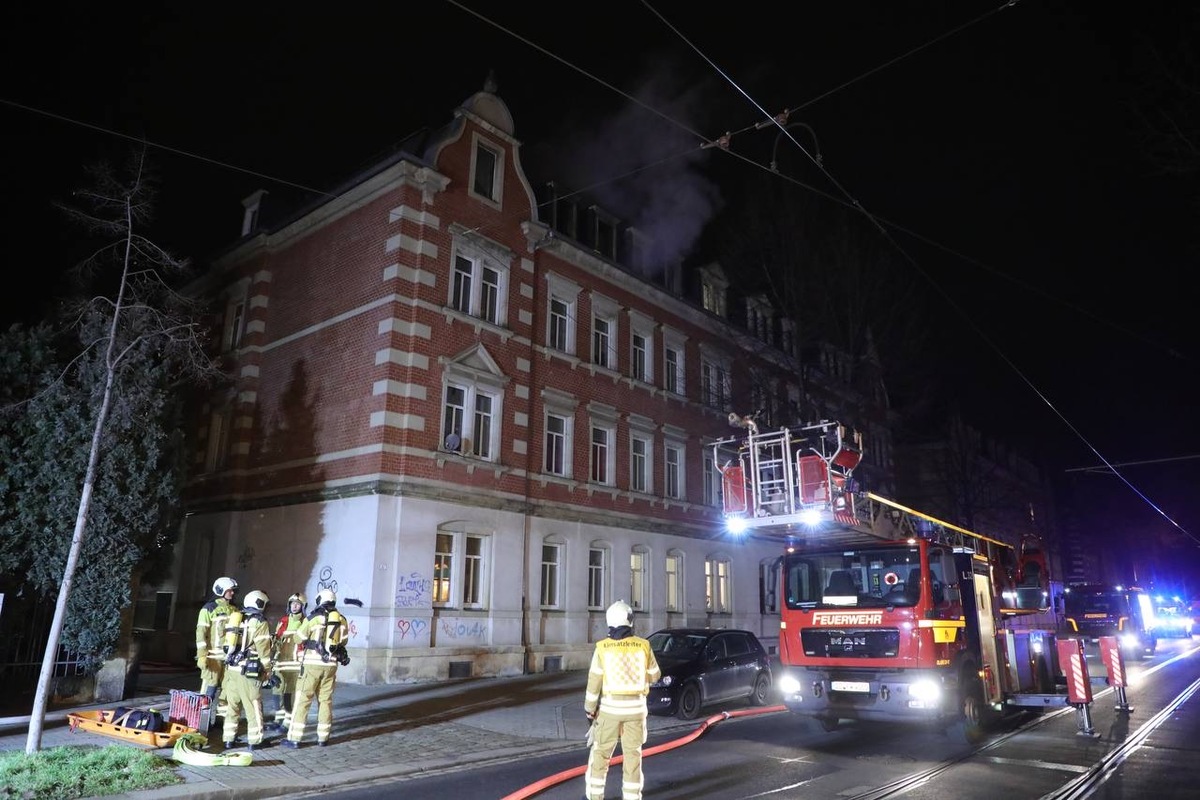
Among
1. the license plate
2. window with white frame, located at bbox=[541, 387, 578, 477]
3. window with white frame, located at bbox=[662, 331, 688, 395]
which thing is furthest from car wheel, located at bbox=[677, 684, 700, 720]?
window with white frame, located at bbox=[662, 331, 688, 395]

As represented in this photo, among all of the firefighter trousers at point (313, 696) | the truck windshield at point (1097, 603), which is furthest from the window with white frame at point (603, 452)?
the truck windshield at point (1097, 603)

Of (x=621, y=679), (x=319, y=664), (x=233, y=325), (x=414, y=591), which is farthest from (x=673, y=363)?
(x=621, y=679)

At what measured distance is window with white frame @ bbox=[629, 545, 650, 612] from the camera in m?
22.8

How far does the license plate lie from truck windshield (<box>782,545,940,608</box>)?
40.1 inches

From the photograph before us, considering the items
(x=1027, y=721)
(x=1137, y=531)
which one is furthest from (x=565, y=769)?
(x=1137, y=531)

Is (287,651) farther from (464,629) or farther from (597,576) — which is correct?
(597,576)

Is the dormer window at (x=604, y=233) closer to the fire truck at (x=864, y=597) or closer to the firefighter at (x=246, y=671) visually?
the fire truck at (x=864, y=597)

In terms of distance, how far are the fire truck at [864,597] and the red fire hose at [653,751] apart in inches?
62.5

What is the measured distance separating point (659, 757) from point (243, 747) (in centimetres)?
515

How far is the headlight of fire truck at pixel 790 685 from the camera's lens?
431 inches

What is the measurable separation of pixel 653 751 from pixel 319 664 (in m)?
4.41

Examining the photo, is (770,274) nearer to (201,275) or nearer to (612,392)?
(612,392)

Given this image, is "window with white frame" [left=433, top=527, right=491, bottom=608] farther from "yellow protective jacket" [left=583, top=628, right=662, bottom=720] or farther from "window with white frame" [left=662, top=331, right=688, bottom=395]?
"yellow protective jacket" [left=583, top=628, right=662, bottom=720]

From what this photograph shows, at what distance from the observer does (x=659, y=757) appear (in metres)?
9.77
